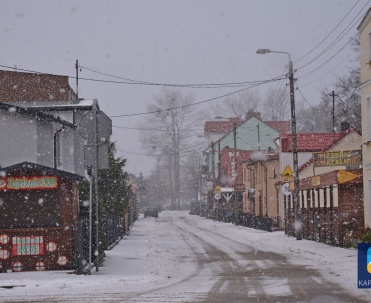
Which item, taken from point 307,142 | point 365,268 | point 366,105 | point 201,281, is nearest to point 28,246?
point 201,281

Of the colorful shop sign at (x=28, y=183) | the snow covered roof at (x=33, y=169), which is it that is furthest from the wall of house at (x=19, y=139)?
the snow covered roof at (x=33, y=169)

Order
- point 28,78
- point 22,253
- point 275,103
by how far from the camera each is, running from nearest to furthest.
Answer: point 22,253 → point 28,78 → point 275,103

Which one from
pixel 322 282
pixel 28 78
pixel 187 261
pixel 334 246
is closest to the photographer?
pixel 322 282

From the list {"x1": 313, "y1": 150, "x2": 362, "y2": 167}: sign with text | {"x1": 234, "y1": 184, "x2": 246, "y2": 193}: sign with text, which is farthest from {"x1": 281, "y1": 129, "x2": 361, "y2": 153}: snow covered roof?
{"x1": 234, "y1": 184, "x2": 246, "y2": 193}: sign with text

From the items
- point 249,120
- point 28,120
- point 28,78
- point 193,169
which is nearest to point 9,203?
point 28,120

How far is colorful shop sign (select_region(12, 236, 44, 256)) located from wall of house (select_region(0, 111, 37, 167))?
16.7 meters

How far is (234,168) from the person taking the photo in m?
81.8

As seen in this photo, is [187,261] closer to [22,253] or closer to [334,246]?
[22,253]

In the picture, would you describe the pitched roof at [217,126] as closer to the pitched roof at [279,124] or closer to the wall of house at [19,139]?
the pitched roof at [279,124]

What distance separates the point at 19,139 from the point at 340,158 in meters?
14.6

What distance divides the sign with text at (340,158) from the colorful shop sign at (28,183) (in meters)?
15.2

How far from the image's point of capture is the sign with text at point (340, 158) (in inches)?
1137

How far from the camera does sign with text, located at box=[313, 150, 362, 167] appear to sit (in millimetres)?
28891

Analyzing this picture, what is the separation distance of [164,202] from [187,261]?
145 meters
